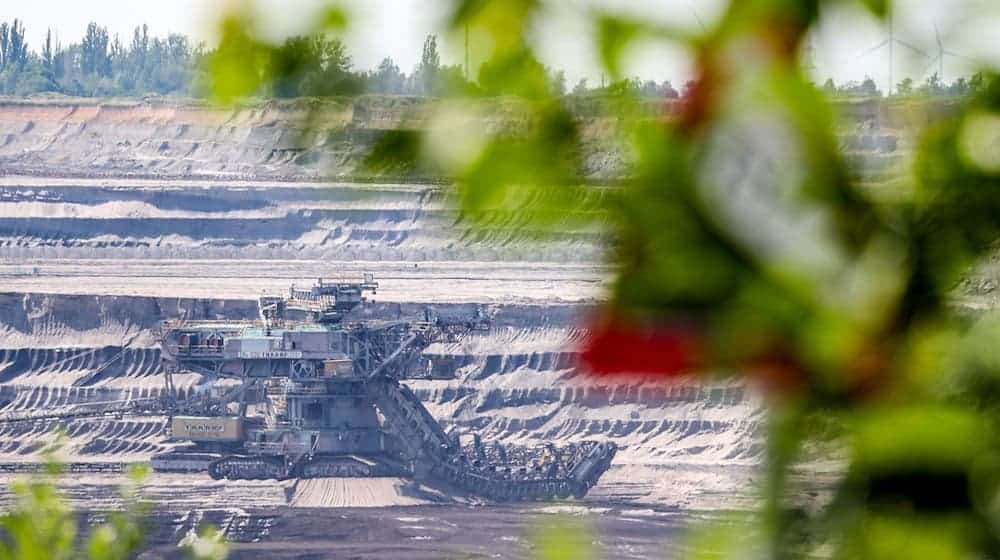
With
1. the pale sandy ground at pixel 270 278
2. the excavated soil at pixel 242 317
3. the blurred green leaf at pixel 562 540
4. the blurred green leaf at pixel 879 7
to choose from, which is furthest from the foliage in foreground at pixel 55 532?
the pale sandy ground at pixel 270 278

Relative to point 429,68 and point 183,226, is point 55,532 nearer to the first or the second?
point 429,68

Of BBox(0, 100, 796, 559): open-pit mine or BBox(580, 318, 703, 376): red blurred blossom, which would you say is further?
BBox(0, 100, 796, 559): open-pit mine

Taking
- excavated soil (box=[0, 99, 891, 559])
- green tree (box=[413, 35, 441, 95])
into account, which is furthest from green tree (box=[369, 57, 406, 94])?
excavated soil (box=[0, 99, 891, 559])

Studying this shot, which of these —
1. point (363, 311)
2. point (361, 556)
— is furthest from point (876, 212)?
point (363, 311)

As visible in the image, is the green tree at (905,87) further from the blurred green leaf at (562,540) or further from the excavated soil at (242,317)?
the excavated soil at (242,317)

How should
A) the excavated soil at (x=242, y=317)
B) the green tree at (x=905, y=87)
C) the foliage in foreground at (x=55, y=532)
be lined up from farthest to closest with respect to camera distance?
the excavated soil at (x=242, y=317), the foliage in foreground at (x=55, y=532), the green tree at (x=905, y=87)

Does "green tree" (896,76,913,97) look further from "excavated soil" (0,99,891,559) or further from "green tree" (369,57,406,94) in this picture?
"excavated soil" (0,99,891,559)

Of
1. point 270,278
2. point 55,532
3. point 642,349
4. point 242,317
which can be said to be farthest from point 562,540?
point 270,278
